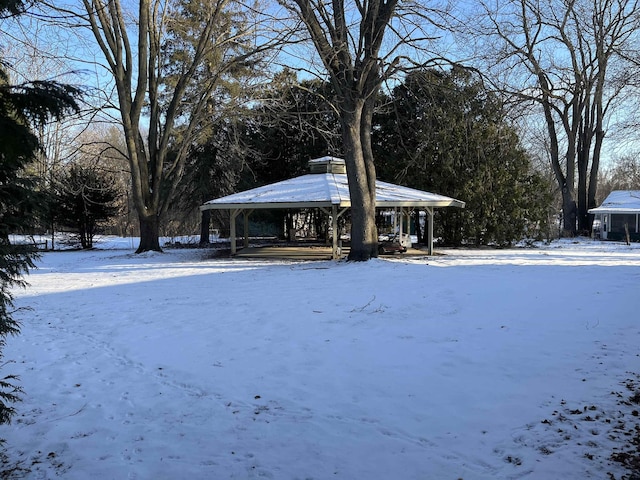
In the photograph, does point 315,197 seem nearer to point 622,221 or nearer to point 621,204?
point 622,221

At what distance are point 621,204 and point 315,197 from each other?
83.8ft

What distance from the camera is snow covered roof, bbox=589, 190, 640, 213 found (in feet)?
102

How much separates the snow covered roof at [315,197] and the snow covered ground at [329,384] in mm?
7062

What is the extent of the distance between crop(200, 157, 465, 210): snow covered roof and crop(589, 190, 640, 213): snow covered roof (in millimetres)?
17474

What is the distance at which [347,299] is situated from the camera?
9.20 metres

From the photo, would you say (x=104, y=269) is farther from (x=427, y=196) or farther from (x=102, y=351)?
(x=427, y=196)

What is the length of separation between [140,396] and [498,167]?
68.6 feet

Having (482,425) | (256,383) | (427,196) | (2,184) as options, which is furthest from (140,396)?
(427,196)

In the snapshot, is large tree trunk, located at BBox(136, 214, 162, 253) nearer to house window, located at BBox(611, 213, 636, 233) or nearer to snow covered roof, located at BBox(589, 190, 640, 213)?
snow covered roof, located at BBox(589, 190, 640, 213)

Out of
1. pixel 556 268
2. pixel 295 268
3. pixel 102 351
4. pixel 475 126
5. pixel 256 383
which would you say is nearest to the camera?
pixel 256 383

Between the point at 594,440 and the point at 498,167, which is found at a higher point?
the point at 498,167

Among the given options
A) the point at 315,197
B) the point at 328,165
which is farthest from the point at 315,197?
the point at 328,165

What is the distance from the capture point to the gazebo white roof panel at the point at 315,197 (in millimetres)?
16641

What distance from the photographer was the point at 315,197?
1697 centimetres
